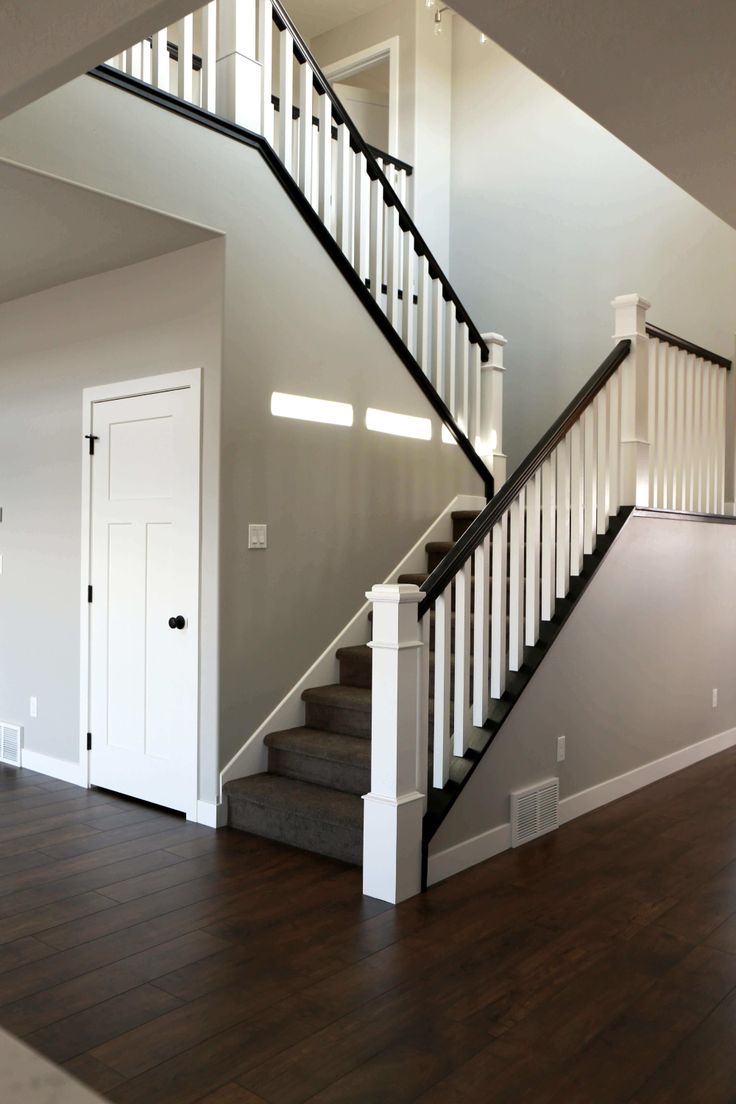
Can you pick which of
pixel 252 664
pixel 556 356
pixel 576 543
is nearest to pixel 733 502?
pixel 556 356

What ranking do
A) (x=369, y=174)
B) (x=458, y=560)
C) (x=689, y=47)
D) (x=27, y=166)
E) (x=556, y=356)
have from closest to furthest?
1. (x=689, y=47)
2. (x=27, y=166)
3. (x=458, y=560)
4. (x=369, y=174)
5. (x=556, y=356)

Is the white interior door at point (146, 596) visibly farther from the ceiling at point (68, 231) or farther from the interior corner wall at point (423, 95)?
Result: the interior corner wall at point (423, 95)

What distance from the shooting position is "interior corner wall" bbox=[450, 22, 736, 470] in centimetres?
613

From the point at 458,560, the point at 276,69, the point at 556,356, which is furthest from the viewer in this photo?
the point at 276,69

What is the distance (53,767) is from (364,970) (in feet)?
9.54

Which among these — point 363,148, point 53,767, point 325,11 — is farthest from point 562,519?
point 325,11

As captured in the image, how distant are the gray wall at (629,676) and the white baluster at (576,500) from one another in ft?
0.50

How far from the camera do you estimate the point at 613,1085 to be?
2.27 meters

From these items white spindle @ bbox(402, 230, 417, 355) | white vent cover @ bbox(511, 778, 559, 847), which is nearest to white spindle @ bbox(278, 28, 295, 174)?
white spindle @ bbox(402, 230, 417, 355)

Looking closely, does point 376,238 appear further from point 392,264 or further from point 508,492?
point 508,492

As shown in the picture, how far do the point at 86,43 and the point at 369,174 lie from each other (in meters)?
3.29

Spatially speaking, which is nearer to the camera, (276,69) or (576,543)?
(576,543)

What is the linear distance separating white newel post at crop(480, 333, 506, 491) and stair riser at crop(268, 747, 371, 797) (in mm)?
2438

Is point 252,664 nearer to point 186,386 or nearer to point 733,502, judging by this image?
point 186,386
